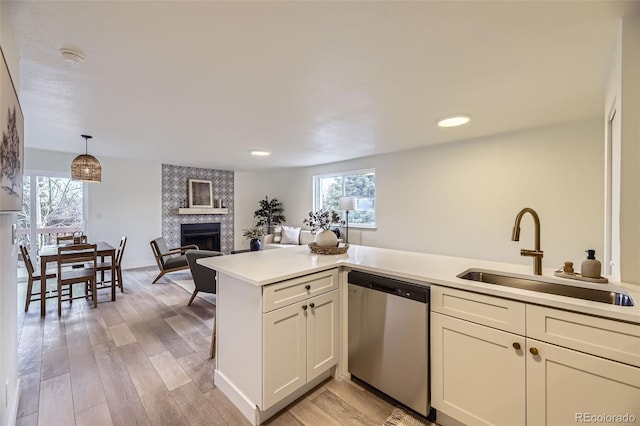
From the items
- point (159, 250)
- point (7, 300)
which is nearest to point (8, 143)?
point (7, 300)

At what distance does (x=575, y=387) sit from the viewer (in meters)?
1.21

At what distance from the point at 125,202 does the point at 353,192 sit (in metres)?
4.73

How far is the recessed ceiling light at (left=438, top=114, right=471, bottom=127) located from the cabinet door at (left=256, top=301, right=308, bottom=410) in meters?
2.49

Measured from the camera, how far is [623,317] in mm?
1078

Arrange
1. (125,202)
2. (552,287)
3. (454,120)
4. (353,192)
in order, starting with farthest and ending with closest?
(353,192)
(125,202)
(454,120)
(552,287)

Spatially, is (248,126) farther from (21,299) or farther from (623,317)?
(21,299)

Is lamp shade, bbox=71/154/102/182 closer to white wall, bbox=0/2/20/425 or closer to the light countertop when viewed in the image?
white wall, bbox=0/2/20/425

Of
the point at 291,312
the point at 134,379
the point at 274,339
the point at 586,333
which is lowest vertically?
the point at 134,379

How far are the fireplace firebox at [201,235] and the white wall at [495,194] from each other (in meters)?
3.80

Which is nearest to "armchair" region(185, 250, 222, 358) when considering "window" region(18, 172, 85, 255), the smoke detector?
the smoke detector

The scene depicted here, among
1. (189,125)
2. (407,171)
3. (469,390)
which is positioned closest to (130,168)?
(189,125)

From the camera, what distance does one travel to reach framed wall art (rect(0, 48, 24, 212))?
1090 mm

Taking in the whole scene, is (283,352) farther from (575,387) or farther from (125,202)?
(125,202)

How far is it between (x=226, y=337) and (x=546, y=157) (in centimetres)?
417
